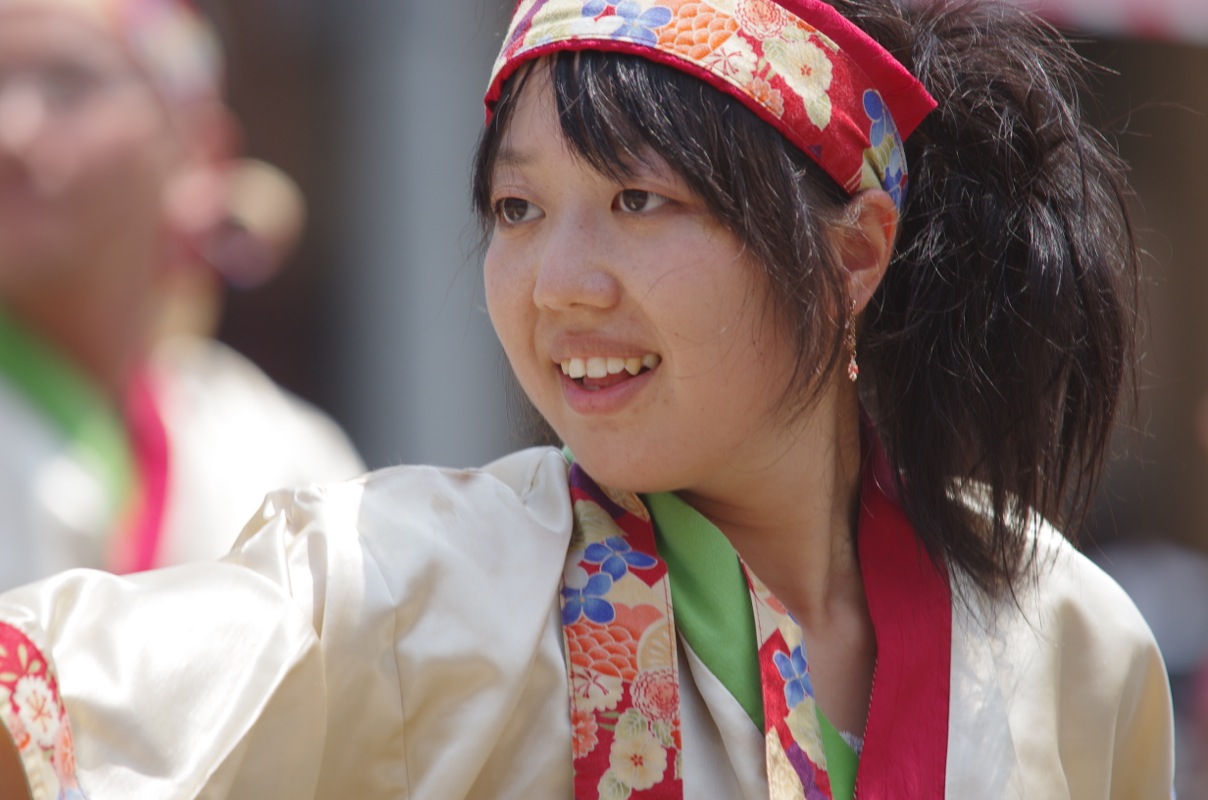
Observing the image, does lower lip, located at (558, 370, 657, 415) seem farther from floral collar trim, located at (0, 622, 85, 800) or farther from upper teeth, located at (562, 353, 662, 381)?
floral collar trim, located at (0, 622, 85, 800)

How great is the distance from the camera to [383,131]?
173 inches

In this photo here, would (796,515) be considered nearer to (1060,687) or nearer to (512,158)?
(1060,687)

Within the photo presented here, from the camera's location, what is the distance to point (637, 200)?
135 centimetres

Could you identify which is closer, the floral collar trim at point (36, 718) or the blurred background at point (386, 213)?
the floral collar trim at point (36, 718)

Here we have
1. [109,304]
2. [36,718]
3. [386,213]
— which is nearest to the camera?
[36,718]

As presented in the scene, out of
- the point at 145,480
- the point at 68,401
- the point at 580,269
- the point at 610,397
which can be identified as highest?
the point at 580,269

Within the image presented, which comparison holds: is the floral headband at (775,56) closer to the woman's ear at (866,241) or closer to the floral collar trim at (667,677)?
the woman's ear at (866,241)

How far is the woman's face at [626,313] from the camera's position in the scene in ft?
4.35

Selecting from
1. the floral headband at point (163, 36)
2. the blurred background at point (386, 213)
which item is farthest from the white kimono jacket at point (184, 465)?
the blurred background at point (386, 213)

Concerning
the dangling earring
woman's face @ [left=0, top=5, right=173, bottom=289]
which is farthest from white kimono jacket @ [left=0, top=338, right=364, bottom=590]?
the dangling earring

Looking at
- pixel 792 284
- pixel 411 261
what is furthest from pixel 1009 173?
pixel 411 261

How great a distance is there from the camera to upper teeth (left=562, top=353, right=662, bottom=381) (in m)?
1.37

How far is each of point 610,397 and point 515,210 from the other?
228 mm

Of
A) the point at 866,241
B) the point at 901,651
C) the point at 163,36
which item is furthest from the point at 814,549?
the point at 163,36
